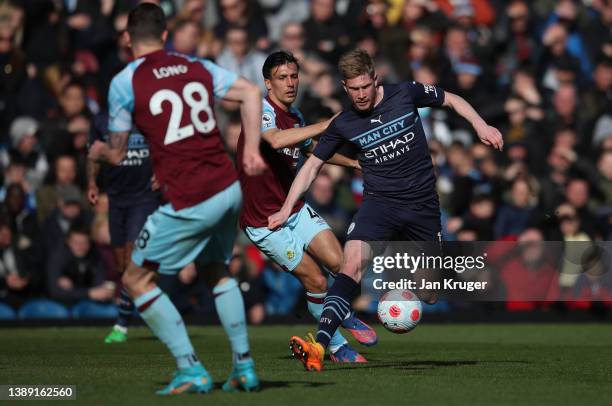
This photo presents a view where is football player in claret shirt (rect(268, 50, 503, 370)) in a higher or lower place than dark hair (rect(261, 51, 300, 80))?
lower

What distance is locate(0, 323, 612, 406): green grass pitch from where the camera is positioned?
8.78 metres

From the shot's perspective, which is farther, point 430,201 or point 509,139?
point 509,139

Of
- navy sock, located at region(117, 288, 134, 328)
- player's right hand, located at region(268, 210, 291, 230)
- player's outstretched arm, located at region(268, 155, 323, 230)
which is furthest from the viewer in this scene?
navy sock, located at region(117, 288, 134, 328)

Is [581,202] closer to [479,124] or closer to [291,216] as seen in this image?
[291,216]

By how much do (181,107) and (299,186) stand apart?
246 centimetres

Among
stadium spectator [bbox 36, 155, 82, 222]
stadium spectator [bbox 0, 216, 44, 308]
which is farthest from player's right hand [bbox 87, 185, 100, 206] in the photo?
stadium spectator [bbox 36, 155, 82, 222]

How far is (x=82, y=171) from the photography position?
63.6 feet

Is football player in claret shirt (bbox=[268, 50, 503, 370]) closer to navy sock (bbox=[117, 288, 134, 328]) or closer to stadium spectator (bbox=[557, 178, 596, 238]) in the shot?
navy sock (bbox=[117, 288, 134, 328])

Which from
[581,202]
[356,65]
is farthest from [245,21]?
[356,65]

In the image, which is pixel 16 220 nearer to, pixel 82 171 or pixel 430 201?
pixel 82 171

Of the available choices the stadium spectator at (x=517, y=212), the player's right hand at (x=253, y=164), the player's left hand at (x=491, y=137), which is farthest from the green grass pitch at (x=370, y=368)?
the stadium spectator at (x=517, y=212)

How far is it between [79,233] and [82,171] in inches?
68.1

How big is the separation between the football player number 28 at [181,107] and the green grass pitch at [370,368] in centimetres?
185

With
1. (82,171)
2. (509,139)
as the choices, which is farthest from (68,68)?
(509,139)
